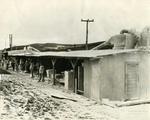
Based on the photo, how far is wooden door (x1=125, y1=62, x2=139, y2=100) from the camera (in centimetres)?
553

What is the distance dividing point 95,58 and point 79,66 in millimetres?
1198

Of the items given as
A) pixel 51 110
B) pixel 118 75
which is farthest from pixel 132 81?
pixel 51 110

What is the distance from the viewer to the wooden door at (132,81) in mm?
5527

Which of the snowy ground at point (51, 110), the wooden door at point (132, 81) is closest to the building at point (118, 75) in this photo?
the wooden door at point (132, 81)

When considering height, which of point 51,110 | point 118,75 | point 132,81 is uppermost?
point 118,75

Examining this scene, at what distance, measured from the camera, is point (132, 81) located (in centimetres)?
566

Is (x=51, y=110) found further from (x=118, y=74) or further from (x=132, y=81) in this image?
(x=132, y=81)

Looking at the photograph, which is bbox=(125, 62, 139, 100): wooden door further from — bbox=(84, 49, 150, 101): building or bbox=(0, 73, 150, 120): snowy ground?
bbox=(0, 73, 150, 120): snowy ground

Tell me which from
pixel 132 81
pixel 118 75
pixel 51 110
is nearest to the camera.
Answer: pixel 51 110

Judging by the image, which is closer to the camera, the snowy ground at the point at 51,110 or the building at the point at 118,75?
the snowy ground at the point at 51,110

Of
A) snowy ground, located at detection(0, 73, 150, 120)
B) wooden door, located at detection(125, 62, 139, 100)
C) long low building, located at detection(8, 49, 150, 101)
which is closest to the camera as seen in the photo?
snowy ground, located at detection(0, 73, 150, 120)

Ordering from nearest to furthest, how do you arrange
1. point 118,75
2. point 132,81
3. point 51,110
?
point 51,110 < point 118,75 < point 132,81

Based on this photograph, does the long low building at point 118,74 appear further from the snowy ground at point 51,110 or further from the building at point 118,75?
the snowy ground at point 51,110

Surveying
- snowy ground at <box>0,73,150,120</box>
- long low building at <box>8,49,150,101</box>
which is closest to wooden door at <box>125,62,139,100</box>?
long low building at <box>8,49,150,101</box>
